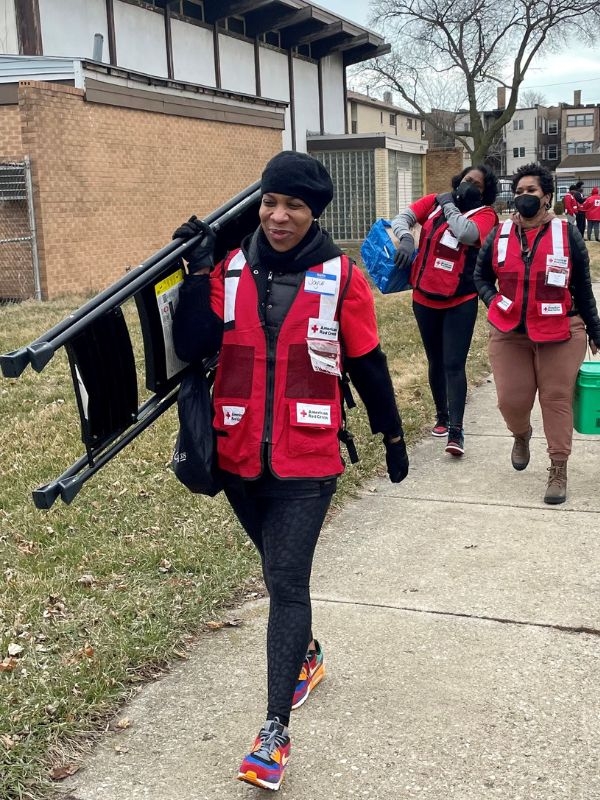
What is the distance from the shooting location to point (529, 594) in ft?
14.1

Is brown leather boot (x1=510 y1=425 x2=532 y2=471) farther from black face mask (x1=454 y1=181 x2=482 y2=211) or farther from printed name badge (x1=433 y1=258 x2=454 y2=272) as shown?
black face mask (x1=454 y1=181 x2=482 y2=211)

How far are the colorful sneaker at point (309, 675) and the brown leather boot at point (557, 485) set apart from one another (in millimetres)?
2467

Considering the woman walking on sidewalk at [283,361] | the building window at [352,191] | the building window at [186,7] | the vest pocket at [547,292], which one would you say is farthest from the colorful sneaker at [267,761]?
the building window at [352,191]

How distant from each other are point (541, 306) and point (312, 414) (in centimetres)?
286

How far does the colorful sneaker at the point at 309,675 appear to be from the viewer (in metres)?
3.37

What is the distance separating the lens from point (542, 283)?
5457 millimetres

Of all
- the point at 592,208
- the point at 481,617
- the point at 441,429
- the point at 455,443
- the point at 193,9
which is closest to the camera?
the point at 481,617

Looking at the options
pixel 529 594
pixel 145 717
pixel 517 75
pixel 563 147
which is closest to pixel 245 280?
pixel 145 717

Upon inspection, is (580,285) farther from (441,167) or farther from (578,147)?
(578,147)

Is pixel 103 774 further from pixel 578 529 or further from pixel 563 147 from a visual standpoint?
pixel 563 147

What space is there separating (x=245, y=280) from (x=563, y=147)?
4273 inches

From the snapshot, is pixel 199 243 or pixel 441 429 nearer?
pixel 199 243

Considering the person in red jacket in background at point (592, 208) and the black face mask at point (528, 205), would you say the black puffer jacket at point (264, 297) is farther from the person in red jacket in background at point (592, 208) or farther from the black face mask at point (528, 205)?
the person in red jacket in background at point (592, 208)

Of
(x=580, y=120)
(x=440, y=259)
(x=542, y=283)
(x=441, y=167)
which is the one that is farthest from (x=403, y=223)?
(x=580, y=120)
